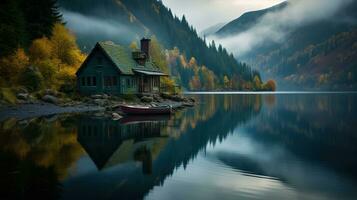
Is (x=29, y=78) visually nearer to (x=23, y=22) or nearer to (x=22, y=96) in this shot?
(x=22, y=96)

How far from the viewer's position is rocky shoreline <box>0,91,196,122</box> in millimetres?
38594

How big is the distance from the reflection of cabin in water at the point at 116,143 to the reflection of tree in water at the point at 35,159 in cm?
94

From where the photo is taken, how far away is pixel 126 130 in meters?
27.4

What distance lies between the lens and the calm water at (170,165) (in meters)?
12.0

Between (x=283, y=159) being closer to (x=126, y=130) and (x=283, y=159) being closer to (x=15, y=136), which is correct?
(x=126, y=130)

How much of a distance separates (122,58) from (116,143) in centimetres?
3985

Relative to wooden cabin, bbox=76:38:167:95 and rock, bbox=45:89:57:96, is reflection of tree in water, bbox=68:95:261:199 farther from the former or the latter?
wooden cabin, bbox=76:38:167:95

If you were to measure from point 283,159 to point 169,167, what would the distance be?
6601mm

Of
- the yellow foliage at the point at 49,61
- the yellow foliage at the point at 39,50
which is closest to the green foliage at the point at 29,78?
the yellow foliage at the point at 49,61

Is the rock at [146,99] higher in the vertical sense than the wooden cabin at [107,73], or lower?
lower

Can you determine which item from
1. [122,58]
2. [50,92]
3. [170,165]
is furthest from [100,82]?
[170,165]

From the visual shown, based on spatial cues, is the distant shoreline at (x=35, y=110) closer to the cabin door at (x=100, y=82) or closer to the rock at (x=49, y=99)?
the rock at (x=49, y=99)

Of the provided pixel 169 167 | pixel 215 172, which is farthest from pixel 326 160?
pixel 169 167

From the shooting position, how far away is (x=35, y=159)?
1602 cm
